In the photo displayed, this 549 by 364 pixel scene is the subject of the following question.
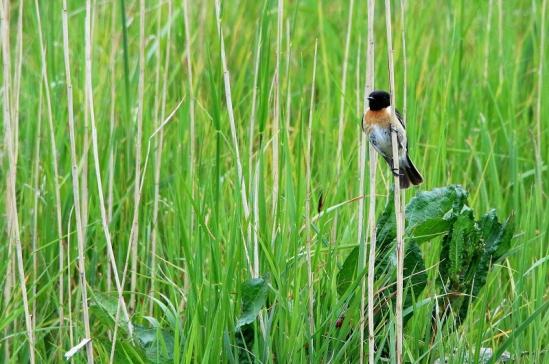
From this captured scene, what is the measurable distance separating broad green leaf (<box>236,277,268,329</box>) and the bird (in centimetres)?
45

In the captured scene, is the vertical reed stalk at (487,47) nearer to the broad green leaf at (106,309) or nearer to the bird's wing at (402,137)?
the bird's wing at (402,137)

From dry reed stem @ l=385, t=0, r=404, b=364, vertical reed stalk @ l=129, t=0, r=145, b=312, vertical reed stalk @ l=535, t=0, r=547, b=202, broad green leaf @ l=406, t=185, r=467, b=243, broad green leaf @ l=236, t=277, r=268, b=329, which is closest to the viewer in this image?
dry reed stem @ l=385, t=0, r=404, b=364

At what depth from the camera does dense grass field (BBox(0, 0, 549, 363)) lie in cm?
248

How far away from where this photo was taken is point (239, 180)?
251 centimetres

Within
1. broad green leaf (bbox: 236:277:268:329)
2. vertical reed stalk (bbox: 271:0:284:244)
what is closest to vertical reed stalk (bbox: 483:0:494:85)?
vertical reed stalk (bbox: 271:0:284:244)

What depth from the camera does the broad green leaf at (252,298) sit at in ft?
8.00

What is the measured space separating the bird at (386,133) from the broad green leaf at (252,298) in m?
0.45

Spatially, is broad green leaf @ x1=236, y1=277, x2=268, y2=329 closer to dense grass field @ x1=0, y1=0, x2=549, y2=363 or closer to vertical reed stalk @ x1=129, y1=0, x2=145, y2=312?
dense grass field @ x1=0, y1=0, x2=549, y2=363

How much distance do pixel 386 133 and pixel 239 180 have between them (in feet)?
1.35

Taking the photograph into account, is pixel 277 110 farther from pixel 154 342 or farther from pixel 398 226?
pixel 154 342

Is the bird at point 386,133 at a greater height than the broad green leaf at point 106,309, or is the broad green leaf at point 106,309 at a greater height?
the bird at point 386,133

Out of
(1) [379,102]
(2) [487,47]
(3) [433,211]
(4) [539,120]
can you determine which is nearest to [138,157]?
(1) [379,102]

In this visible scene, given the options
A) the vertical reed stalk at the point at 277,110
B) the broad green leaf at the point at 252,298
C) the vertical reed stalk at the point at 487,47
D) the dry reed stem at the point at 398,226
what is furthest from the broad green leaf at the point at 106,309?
the vertical reed stalk at the point at 487,47

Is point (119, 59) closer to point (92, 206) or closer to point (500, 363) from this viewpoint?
point (92, 206)
